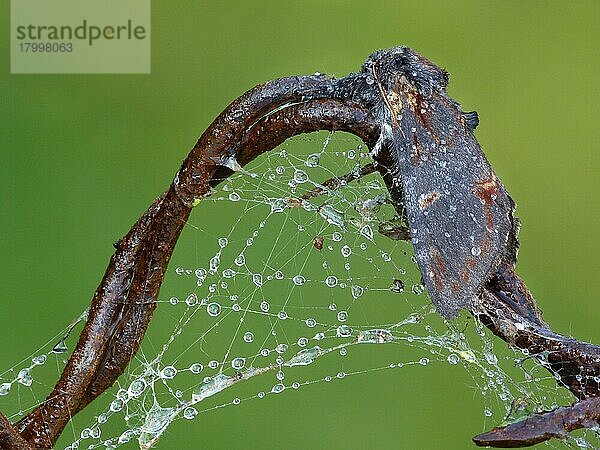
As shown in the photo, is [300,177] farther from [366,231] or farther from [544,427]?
[544,427]

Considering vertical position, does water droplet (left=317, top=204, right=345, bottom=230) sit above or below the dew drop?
above

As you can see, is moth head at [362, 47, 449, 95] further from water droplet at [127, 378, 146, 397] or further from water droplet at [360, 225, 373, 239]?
water droplet at [127, 378, 146, 397]

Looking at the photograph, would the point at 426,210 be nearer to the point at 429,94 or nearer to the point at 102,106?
the point at 429,94

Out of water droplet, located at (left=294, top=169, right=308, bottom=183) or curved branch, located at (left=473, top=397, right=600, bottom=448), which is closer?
curved branch, located at (left=473, top=397, right=600, bottom=448)

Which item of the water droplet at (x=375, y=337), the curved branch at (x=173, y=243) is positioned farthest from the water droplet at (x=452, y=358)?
the curved branch at (x=173, y=243)

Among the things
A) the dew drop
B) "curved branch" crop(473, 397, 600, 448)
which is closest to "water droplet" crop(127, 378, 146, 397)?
the dew drop

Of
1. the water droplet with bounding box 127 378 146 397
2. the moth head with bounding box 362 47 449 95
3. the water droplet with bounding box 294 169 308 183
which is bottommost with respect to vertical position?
the water droplet with bounding box 127 378 146 397

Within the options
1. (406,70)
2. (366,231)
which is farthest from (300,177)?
(406,70)

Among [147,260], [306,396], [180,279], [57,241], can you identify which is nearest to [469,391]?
[306,396]

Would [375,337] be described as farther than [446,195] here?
Yes
